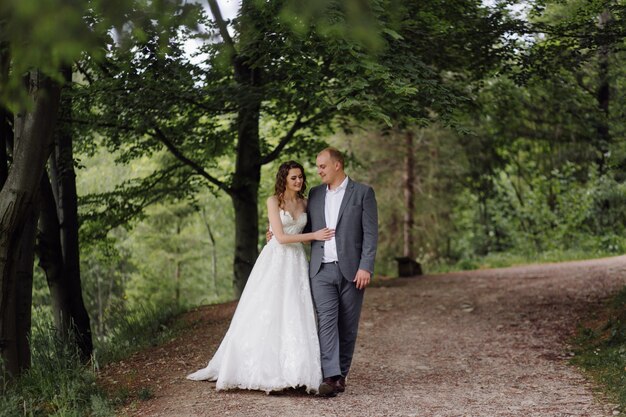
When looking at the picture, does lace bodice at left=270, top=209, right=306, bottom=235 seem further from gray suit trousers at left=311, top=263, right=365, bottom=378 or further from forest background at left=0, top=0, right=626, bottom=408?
forest background at left=0, top=0, right=626, bottom=408

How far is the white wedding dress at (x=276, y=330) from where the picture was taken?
20.5ft

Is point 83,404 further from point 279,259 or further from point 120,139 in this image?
point 120,139

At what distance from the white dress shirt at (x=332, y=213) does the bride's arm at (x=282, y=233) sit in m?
0.10

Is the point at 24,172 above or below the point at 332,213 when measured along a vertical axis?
above

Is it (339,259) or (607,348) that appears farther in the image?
(607,348)

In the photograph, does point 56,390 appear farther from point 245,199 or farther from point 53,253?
point 245,199

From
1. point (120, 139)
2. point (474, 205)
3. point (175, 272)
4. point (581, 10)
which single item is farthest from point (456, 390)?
point (175, 272)

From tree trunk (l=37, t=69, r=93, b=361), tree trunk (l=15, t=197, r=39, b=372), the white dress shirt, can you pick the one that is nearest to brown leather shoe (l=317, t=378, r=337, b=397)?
the white dress shirt

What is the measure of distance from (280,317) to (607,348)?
4.11 m

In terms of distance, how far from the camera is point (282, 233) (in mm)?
6527

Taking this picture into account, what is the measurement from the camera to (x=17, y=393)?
6.55 meters

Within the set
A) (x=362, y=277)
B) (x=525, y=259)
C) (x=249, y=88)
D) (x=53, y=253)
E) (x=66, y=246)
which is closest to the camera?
(x=362, y=277)

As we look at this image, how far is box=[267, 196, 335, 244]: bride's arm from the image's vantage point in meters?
6.34

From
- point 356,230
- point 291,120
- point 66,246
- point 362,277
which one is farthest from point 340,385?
point 291,120
